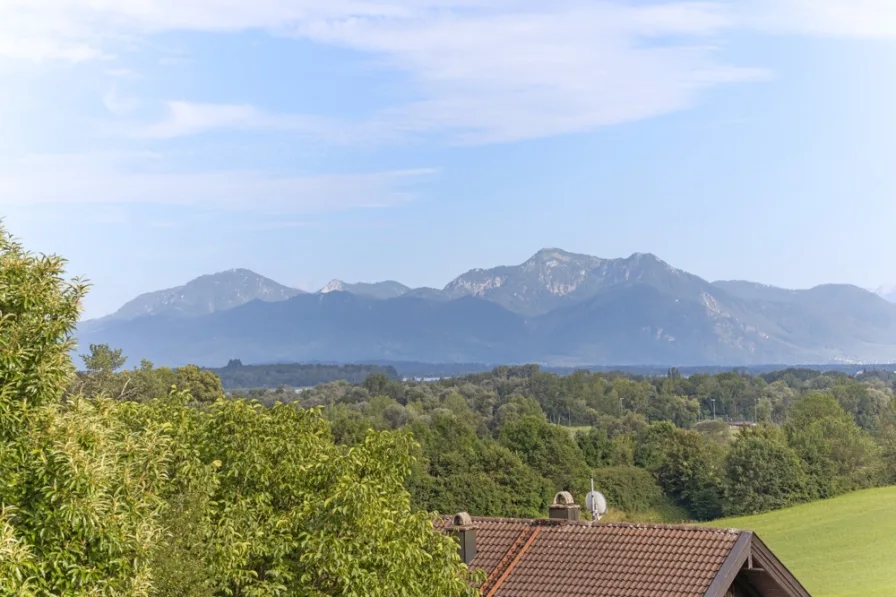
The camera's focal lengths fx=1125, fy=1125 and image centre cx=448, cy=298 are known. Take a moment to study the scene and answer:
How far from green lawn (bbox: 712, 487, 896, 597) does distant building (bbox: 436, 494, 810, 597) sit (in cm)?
3365

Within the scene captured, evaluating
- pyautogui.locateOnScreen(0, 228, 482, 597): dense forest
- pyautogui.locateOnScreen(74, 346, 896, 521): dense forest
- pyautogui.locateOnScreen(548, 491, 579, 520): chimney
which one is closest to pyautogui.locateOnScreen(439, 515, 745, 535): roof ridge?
pyautogui.locateOnScreen(548, 491, 579, 520): chimney

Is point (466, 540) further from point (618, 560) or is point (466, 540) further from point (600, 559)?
point (618, 560)

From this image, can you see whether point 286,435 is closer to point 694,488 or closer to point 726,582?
point 726,582

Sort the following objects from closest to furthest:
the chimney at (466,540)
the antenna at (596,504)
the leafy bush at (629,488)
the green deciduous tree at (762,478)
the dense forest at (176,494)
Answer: the dense forest at (176,494) < the chimney at (466,540) < the antenna at (596,504) < the green deciduous tree at (762,478) < the leafy bush at (629,488)

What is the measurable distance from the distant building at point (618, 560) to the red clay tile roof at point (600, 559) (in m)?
0.02

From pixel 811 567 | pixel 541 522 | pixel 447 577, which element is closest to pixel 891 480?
pixel 811 567

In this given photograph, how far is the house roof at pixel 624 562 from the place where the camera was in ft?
69.5

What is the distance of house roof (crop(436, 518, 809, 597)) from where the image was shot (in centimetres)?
2117

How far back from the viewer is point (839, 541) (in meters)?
73.4

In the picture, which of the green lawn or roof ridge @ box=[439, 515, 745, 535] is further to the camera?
the green lawn

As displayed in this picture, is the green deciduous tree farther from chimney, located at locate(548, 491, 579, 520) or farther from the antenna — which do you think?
chimney, located at locate(548, 491, 579, 520)

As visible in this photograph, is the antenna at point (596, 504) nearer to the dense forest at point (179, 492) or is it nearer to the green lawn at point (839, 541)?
the dense forest at point (179, 492)

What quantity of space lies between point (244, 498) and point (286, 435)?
138cm

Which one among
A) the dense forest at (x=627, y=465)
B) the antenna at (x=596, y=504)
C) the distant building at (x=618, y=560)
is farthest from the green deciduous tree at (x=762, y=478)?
the distant building at (x=618, y=560)
